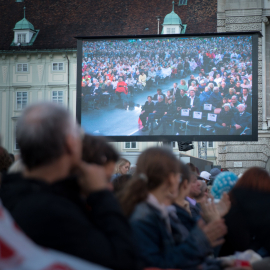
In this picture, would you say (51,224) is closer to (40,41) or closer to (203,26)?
(203,26)

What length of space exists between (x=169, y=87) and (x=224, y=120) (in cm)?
217

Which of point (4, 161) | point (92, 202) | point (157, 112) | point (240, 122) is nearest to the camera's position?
point (92, 202)

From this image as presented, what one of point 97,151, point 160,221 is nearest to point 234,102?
point 160,221

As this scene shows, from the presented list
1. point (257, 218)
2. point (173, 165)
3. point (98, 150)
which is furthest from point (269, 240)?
point (98, 150)

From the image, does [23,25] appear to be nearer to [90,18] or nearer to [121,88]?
[90,18]

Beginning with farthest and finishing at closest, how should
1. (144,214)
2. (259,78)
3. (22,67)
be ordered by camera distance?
1. (22,67)
2. (259,78)
3. (144,214)

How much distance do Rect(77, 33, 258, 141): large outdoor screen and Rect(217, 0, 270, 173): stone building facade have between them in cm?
551

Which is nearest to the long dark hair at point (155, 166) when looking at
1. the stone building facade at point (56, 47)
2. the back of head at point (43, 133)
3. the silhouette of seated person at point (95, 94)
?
the back of head at point (43, 133)

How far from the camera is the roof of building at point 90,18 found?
32281 mm

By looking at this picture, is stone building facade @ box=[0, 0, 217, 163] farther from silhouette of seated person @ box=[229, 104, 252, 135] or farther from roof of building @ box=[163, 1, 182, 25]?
silhouette of seated person @ box=[229, 104, 252, 135]

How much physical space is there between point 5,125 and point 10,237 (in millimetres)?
34319

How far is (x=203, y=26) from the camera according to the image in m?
31.3

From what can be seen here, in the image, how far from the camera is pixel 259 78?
21.3 meters

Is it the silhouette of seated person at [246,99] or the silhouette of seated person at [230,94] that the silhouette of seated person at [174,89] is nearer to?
the silhouette of seated person at [230,94]
